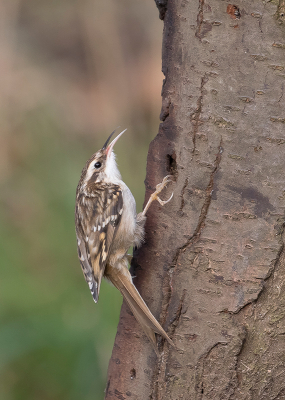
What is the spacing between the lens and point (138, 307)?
1940 mm

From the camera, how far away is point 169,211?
74.5 inches

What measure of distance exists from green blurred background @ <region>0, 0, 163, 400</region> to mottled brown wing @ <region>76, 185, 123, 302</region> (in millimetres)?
571

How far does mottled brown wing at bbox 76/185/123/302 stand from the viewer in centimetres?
251

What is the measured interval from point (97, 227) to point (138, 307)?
807 millimetres

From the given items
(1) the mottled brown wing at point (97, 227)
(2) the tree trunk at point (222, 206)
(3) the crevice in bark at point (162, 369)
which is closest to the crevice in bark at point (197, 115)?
(2) the tree trunk at point (222, 206)

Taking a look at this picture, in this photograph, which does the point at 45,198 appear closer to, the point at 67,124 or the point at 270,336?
the point at 67,124

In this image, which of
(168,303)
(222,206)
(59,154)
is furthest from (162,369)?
(59,154)

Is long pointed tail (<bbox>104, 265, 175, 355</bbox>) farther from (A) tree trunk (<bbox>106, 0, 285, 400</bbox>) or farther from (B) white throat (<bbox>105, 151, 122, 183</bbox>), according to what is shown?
(B) white throat (<bbox>105, 151, 122, 183</bbox>)

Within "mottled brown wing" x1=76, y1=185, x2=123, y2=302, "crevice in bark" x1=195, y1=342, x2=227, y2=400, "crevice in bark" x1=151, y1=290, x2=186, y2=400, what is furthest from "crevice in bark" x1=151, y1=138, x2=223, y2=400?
"mottled brown wing" x1=76, y1=185, x2=123, y2=302

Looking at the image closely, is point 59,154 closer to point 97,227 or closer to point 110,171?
point 110,171

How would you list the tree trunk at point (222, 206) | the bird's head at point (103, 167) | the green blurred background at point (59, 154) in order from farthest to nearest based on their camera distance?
the green blurred background at point (59, 154), the bird's head at point (103, 167), the tree trunk at point (222, 206)

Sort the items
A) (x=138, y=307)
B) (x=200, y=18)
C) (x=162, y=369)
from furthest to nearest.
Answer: (x=138, y=307), (x=162, y=369), (x=200, y=18)

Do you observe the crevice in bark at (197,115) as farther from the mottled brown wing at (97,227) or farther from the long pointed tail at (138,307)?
the mottled brown wing at (97,227)

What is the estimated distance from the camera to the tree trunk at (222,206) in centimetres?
161
